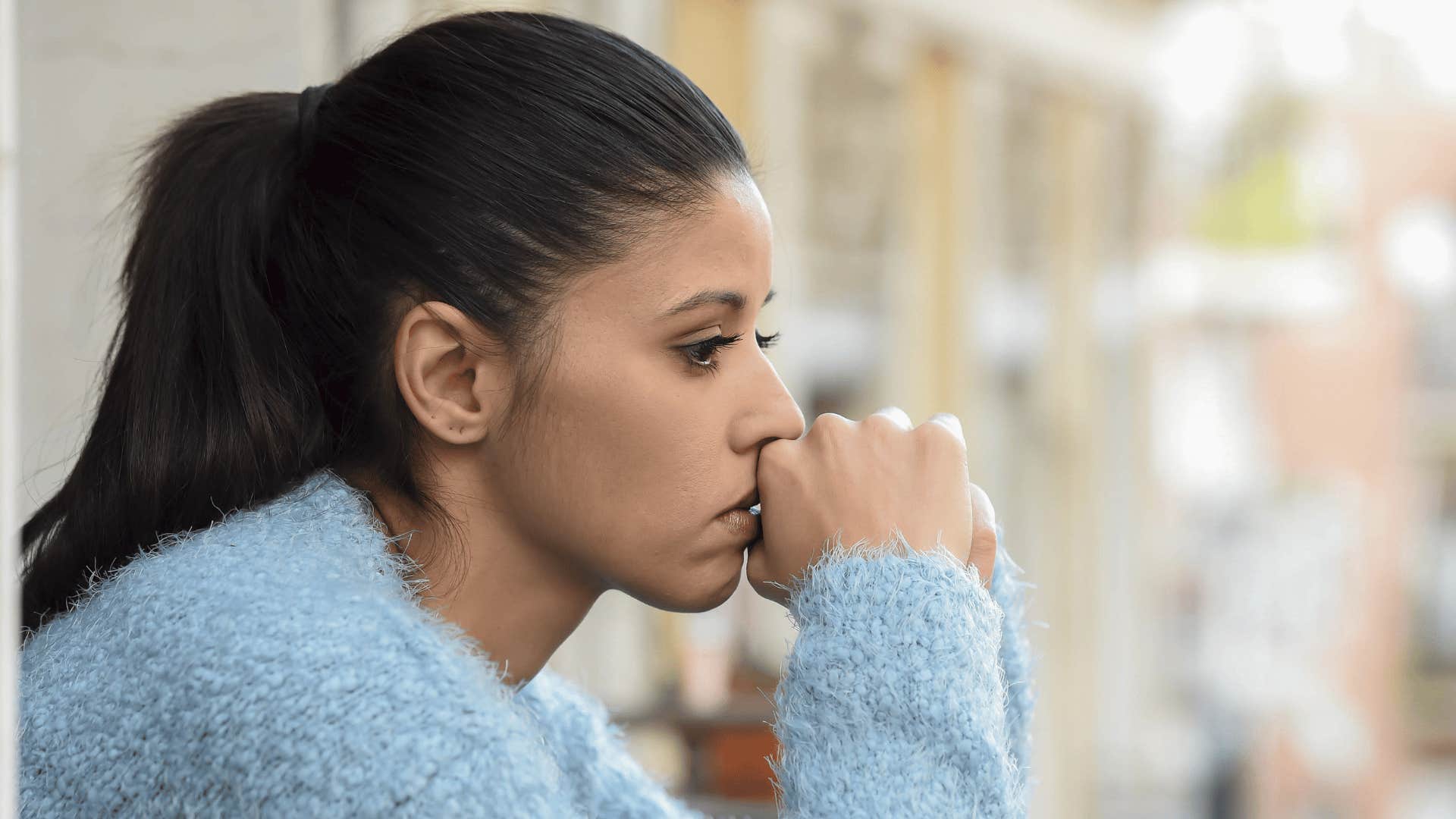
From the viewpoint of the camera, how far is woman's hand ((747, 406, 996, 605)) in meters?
0.84

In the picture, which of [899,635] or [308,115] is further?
[308,115]

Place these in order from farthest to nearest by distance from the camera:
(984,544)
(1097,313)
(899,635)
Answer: (1097,313)
(984,544)
(899,635)

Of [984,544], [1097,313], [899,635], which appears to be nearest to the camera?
[899,635]

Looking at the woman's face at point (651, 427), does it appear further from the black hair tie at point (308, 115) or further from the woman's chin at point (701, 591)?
the black hair tie at point (308, 115)

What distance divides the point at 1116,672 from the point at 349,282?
6.63 metres

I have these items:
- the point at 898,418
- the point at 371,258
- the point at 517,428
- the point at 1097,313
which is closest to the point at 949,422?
the point at 898,418

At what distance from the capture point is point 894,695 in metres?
0.77

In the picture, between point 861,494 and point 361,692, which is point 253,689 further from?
point 861,494

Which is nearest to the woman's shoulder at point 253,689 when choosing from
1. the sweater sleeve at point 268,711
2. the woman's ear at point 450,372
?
the sweater sleeve at point 268,711

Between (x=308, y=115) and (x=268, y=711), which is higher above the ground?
(x=308, y=115)

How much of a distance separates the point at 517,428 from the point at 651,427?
3.3 inches

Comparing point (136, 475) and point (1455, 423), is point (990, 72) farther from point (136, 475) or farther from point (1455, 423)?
point (1455, 423)

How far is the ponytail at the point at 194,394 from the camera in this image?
2.73 ft

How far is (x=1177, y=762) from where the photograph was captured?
804 cm
